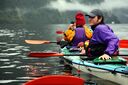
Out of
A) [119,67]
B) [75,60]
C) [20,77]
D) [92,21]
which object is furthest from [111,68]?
[20,77]

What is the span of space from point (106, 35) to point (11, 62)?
9.12m

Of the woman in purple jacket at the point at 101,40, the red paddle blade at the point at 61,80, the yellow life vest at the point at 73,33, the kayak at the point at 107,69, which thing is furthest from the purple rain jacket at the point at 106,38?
the red paddle blade at the point at 61,80

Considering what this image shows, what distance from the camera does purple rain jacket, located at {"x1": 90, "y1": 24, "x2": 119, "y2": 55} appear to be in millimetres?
12766

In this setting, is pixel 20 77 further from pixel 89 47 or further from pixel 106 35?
pixel 106 35

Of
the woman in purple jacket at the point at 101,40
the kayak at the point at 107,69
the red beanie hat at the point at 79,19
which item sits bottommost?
the kayak at the point at 107,69

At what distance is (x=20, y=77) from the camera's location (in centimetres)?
1545

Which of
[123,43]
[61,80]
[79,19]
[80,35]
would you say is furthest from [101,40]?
[79,19]

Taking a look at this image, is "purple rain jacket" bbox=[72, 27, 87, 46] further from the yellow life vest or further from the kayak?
the kayak

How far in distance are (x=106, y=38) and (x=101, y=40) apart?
311 millimetres

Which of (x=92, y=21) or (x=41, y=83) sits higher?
(x=92, y=21)

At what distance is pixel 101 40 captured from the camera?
13336 mm

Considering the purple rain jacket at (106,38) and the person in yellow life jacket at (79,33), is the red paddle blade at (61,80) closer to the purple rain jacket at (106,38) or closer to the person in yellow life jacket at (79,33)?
the purple rain jacket at (106,38)

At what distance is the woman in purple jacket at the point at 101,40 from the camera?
42.0 ft

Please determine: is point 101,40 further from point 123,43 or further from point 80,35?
point 80,35
